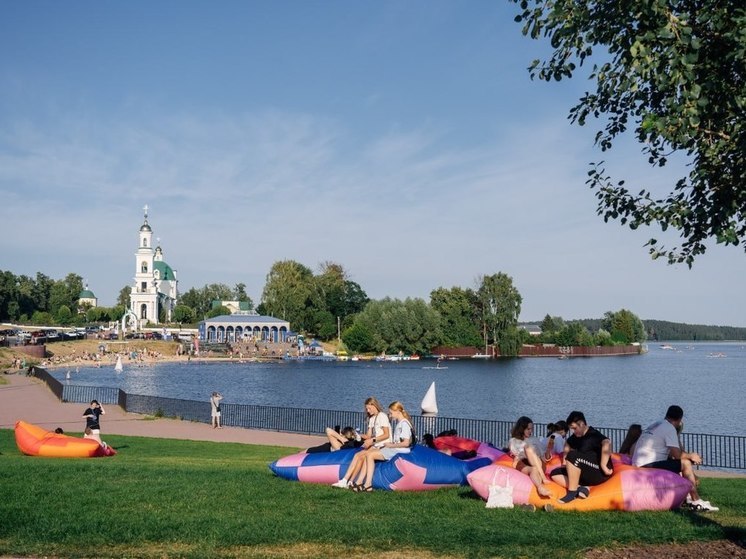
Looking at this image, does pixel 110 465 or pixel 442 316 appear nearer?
pixel 110 465

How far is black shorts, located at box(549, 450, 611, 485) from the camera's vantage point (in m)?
11.4

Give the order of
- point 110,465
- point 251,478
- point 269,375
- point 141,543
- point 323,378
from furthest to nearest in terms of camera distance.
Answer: point 269,375 → point 323,378 → point 110,465 → point 251,478 → point 141,543

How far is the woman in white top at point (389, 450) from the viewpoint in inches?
506

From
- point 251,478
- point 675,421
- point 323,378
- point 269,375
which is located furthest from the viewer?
point 269,375

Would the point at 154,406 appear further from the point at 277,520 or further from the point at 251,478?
the point at 277,520

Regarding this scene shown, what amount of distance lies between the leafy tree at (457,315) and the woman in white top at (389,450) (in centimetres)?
11965

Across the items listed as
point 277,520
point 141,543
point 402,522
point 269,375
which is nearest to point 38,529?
point 141,543

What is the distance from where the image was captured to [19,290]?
16475 cm

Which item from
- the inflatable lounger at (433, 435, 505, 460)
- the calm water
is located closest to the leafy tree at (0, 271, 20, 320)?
the calm water

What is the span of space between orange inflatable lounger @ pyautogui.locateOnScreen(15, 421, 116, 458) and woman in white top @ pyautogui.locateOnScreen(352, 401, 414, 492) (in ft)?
29.5

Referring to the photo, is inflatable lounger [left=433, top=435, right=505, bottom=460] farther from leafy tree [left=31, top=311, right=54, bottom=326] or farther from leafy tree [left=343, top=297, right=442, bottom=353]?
leafy tree [left=31, top=311, right=54, bottom=326]

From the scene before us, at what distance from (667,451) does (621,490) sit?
58.1 inches

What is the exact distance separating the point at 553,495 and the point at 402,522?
245cm

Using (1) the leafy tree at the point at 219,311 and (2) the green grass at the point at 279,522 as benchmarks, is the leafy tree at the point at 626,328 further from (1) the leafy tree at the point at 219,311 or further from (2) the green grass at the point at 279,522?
(2) the green grass at the point at 279,522
